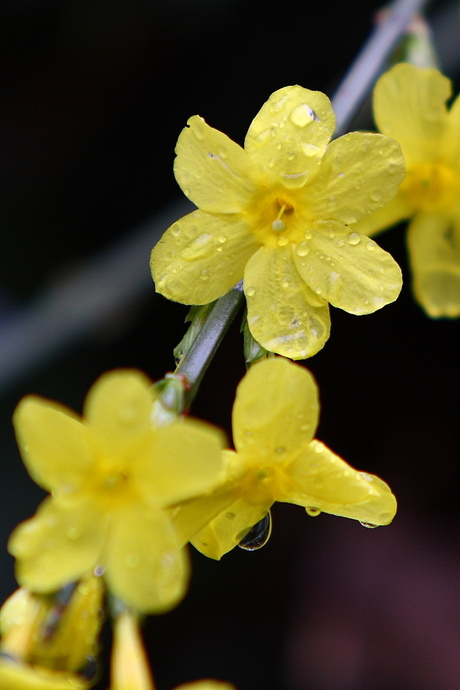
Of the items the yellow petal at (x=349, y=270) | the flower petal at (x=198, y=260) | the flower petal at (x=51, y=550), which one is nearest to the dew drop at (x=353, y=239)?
the yellow petal at (x=349, y=270)

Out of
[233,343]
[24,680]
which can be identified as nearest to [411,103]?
[24,680]

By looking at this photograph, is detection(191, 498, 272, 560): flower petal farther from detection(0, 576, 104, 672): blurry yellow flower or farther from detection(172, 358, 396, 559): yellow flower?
detection(0, 576, 104, 672): blurry yellow flower

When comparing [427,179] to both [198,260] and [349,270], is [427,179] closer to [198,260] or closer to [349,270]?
[349,270]

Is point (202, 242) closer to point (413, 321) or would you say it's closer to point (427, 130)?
point (427, 130)

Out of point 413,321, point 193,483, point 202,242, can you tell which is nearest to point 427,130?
point 202,242

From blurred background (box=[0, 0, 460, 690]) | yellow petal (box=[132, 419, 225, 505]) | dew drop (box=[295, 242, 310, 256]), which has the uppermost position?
yellow petal (box=[132, 419, 225, 505])

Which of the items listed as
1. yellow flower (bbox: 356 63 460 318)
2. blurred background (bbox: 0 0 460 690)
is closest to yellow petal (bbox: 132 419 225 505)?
yellow flower (bbox: 356 63 460 318)
